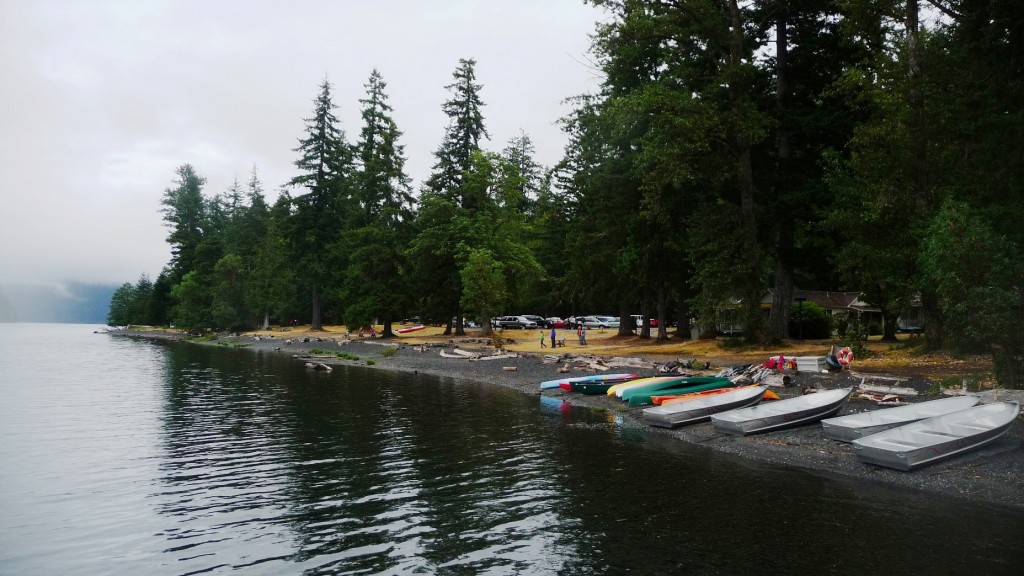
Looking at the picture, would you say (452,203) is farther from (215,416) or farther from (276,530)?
Answer: (276,530)

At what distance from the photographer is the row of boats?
14.0 meters

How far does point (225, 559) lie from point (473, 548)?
3781 millimetres

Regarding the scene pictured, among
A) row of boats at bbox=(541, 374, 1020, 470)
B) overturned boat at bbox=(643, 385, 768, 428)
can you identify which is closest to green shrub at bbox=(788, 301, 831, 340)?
row of boats at bbox=(541, 374, 1020, 470)

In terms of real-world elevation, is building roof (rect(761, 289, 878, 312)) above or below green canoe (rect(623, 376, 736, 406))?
above

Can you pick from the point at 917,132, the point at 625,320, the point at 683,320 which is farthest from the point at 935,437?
the point at 625,320

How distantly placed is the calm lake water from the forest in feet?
37.4

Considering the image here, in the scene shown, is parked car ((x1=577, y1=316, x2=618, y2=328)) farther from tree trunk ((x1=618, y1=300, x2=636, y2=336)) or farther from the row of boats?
the row of boats

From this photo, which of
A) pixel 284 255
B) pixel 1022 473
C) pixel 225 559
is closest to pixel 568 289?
pixel 284 255

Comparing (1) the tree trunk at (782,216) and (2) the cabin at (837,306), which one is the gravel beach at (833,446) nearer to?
(1) the tree trunk at (782,216)

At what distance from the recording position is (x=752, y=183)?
36000 millimetres

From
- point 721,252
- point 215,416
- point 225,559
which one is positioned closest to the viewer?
point 225,559

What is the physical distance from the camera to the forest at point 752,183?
2412 centimetres

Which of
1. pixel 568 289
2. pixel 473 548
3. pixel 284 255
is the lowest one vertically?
pixel 473 548

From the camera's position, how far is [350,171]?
2901 inches
